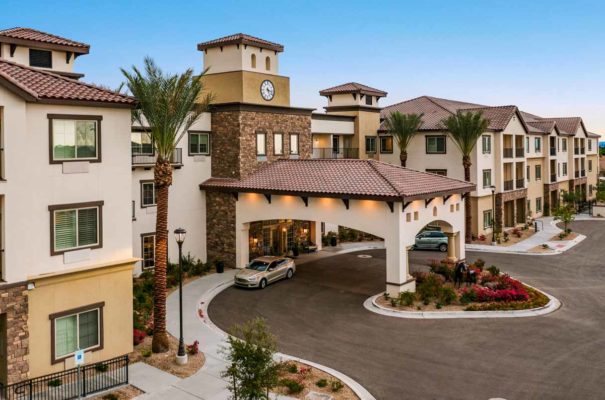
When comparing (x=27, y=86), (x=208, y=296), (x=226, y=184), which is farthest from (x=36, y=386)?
(x=226, y=184)

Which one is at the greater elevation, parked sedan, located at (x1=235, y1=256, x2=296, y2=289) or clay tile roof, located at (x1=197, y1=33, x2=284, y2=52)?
clay tile roof, located at (x1=197, y1=33, x2=284, y2=52)

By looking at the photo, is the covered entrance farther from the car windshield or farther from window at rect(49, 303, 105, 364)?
window at rect(49, 303, 105, 364)

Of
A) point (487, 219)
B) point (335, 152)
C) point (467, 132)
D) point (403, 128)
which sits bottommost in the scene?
point (487, 219)

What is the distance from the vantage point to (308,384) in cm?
1642

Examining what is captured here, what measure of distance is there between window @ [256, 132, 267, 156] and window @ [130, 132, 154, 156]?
22.9 feet

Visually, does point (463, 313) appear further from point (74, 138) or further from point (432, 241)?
point (74, 138)

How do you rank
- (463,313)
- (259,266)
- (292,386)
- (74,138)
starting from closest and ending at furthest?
(292,386) → (74,138) → (463,313) → (259,266)

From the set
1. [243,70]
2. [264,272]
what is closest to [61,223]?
[264,272]

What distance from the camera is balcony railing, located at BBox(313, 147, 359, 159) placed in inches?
1695

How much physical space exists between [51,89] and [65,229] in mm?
4587

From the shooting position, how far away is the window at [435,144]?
46.2 meters

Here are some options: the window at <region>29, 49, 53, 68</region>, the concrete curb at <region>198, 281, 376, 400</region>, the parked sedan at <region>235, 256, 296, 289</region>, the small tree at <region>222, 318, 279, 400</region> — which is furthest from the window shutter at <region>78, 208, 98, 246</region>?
the window at <region>29, 49, 53, 68</region>

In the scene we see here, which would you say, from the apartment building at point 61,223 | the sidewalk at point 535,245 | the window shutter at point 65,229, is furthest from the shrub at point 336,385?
the sidewalk at point 535,245

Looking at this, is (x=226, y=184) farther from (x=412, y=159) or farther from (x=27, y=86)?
(x=412, y=159)
